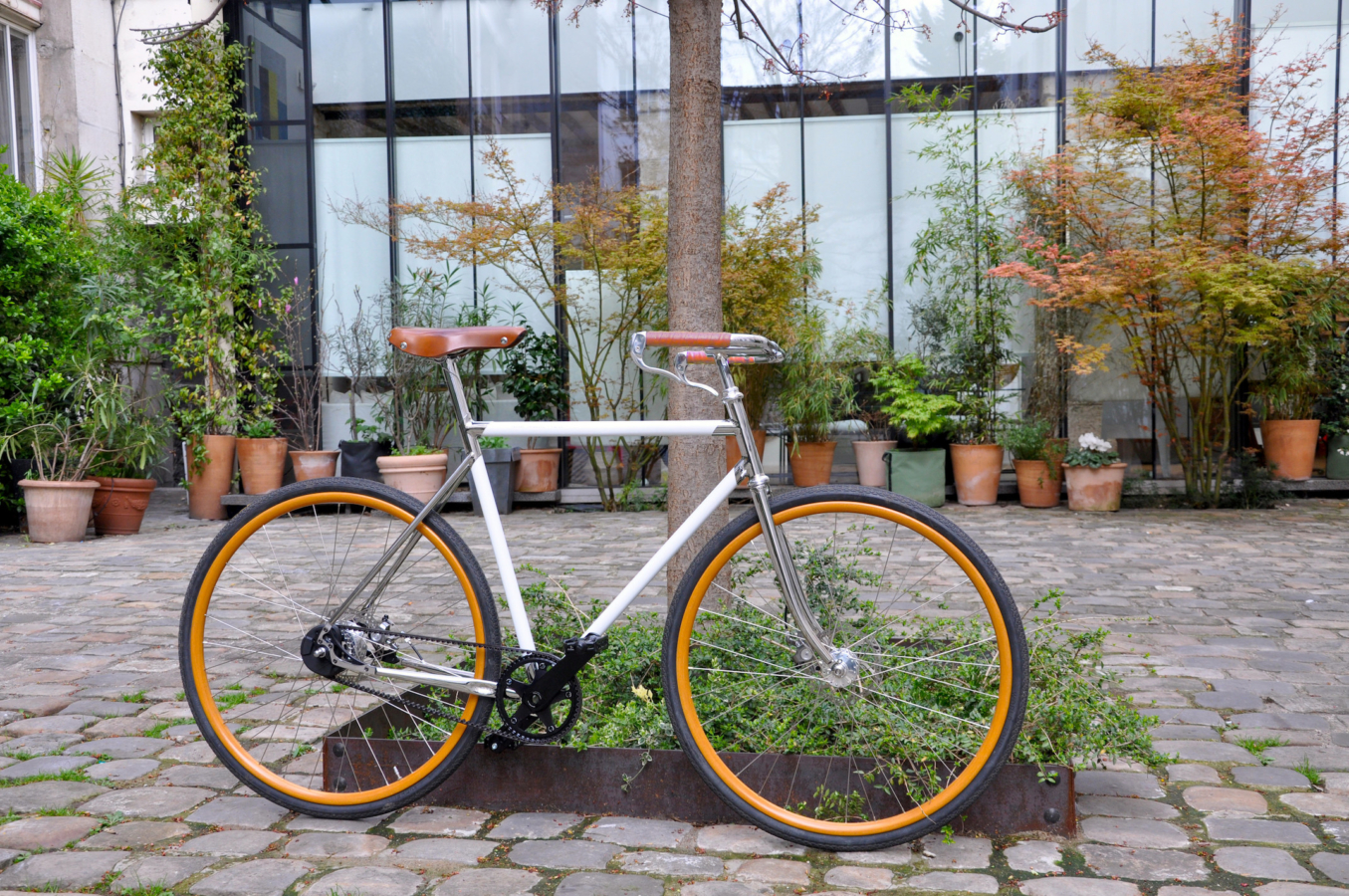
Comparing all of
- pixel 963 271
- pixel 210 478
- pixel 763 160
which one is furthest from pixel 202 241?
pixel 963 271

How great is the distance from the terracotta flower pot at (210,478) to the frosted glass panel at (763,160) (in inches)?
192

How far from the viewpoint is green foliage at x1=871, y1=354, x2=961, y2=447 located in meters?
8.18

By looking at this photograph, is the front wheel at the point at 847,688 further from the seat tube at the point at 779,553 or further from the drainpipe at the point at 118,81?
the drainpipe at the point at 118,81

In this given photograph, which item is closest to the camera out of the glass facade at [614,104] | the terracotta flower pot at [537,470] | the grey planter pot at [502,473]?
the grey planter pot at [502,473]

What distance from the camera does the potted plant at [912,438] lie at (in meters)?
8.30

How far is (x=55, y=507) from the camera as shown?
7047 mm

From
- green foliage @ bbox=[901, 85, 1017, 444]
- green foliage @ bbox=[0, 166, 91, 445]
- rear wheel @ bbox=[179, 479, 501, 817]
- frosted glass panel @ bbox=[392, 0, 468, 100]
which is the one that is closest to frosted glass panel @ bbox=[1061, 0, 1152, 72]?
green foliage @ bbox=[901, 85, 1017, 444]

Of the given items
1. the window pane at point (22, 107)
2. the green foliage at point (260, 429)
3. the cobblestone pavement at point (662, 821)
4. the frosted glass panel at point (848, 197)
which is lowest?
the cobblestone pavement at point (662, 821)

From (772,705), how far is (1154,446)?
7.82 m

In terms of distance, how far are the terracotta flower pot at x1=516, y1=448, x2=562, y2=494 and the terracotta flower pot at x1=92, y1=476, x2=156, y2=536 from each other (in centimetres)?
291

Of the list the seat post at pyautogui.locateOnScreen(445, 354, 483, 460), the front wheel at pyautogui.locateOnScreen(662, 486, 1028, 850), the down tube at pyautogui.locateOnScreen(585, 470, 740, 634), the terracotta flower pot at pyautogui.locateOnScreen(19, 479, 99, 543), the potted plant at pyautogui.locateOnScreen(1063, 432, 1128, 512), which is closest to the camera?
the front wheel at pyautogui.locateOnScreen(662, 486, 1028, 850)

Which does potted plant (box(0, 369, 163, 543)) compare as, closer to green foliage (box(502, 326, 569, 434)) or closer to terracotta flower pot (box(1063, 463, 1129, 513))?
green foliage (box(502, 326, 569, 434))

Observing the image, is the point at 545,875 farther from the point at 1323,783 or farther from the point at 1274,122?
the point at 1274,122

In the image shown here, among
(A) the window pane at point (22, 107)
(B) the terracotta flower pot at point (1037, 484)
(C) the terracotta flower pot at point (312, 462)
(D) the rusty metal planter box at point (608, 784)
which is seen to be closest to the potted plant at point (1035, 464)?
(B) the terracotta flower pot at point (1037, 484)
